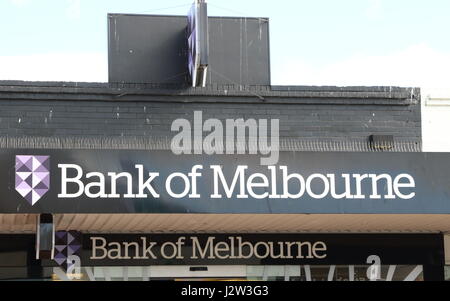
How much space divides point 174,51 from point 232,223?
4.05 m

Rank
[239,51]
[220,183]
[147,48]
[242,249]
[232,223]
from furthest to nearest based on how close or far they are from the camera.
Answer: [239,51] → [147,48] → [242,249] → [232,223] → [220,183]

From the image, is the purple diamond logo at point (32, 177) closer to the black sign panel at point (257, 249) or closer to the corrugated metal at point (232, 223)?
the corrugated metal at point (232, 223)

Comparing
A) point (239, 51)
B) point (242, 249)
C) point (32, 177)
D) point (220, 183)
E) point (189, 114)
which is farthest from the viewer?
point (239, 51)

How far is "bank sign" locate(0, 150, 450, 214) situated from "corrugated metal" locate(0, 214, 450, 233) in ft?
1.55

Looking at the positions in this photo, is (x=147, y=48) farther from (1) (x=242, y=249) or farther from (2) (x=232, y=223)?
(1) (x=242, y=249)

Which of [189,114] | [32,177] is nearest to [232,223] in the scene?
[189,114]

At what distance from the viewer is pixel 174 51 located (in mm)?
16344

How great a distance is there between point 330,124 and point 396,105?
4.68 feet

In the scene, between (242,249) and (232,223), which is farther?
(242,249)

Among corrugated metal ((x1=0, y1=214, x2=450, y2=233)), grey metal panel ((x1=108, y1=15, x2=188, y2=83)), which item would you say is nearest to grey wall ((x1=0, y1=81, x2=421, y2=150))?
grey metal panel ((x1=108, y1=15, x2=188, y2=83))

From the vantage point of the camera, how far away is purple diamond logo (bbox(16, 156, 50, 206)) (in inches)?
473

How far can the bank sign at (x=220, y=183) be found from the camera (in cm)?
1210

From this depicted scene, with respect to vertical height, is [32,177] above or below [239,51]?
below
